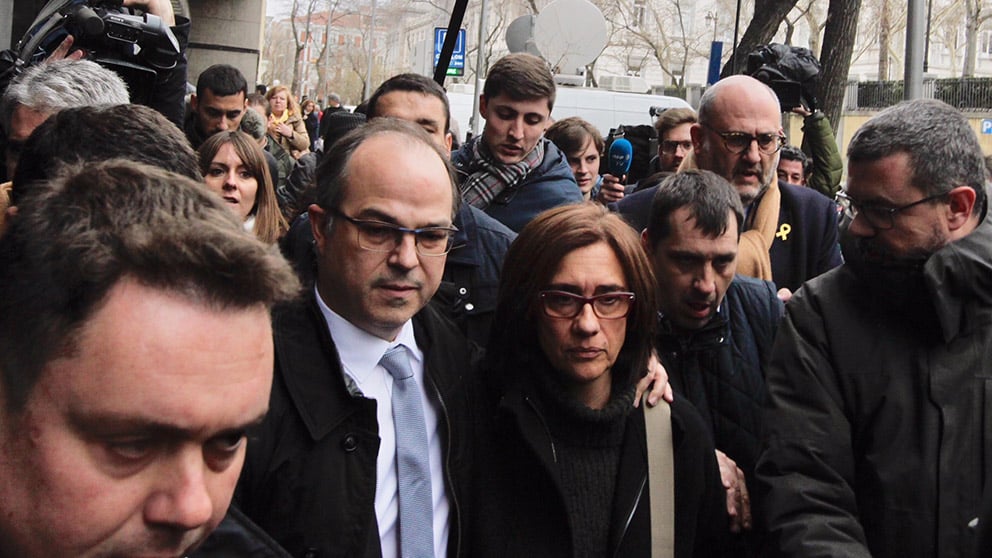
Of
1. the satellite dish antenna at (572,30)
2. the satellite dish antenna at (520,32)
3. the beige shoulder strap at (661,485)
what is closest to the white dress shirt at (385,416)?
the beige shoulder strap at (661,485)

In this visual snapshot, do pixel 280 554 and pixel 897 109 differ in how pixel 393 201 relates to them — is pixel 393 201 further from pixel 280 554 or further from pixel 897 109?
pixel 897 109

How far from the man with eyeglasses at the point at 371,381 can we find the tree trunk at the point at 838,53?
37.7 feet

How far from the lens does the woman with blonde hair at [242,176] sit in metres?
5.32

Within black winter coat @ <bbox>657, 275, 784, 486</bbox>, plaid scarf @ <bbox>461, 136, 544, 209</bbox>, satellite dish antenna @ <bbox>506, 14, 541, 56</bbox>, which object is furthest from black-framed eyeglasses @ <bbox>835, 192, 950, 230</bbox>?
satellite dish antenna @ <bbox>506, 14, 541, 56</bbox>

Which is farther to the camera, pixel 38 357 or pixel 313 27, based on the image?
pixel 313 27

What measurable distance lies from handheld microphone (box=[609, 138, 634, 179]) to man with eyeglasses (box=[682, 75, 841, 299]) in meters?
1.69

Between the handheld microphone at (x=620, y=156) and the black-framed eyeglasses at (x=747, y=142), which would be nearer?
the black-framed eyeglasses at (x=747, y=142)

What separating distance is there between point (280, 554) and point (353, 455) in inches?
27.1

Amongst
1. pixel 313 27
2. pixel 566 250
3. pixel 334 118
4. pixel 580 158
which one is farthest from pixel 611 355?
pixel 313 27

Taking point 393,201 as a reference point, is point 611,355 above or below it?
below

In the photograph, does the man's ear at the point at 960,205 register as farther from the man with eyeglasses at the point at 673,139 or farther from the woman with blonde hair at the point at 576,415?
the man with eyeglasses at the point at 673,139

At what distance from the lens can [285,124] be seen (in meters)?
12.8

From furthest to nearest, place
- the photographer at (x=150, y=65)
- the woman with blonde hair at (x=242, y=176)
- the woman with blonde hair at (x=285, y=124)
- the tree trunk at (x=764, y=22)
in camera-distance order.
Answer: the tree trunk at (x=764, y=22)
the woman with blonde hair at (x=285, y=124)
the woman with blonde hair at (x=242, y=176)
the photographer at (x=150, y=65)

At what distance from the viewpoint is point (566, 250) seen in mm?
3006
